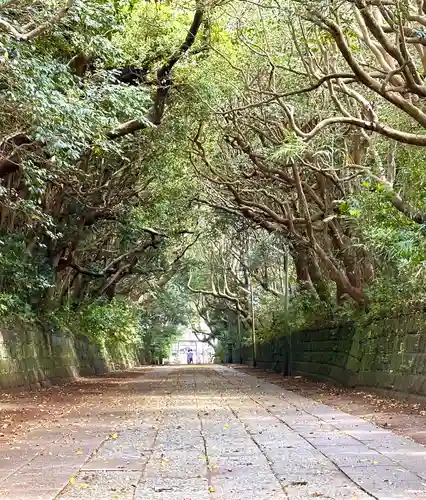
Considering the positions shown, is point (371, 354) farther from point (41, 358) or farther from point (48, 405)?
point (41, 358)

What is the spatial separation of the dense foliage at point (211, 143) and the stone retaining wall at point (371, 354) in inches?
19.4

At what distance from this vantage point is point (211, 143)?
695 inches

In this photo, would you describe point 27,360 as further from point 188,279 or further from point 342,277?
point 188,279

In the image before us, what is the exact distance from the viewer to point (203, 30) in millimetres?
13094

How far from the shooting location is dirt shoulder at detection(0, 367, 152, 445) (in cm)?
856

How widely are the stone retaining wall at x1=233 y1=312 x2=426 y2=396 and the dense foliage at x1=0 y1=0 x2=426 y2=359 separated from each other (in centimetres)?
49

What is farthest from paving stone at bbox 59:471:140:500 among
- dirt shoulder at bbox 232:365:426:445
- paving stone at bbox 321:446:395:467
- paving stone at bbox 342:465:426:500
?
dirt shoulder at bbox 232:365:426:445

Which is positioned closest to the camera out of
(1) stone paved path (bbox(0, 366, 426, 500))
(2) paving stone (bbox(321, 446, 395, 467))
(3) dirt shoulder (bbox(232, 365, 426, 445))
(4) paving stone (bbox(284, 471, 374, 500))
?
(4) paving stone (bbox(284, 471, 374, 500))

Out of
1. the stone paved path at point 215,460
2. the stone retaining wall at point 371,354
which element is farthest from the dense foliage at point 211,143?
the stone paved path at point 215,460

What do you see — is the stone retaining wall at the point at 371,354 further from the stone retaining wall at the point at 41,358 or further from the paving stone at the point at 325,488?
the stone retaining wall at the point at 41,358

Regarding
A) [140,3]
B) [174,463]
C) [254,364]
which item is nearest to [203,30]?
[140,3]

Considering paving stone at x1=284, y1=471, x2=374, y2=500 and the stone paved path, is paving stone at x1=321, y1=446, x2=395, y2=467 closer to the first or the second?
the stone paved path

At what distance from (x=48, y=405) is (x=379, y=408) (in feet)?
17.4

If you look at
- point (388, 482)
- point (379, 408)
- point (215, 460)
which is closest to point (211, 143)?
point (379, 408)
